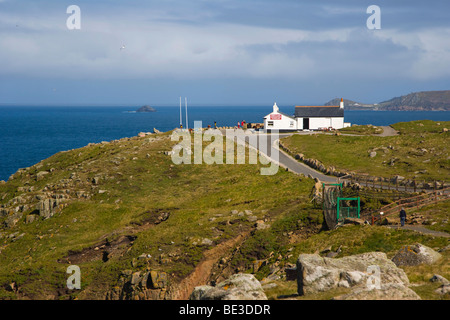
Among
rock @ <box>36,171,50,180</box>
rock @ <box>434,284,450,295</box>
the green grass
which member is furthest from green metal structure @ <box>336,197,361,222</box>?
rock @ <box>36,171,50,180</box>

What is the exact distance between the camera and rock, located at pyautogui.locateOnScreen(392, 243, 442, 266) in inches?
902

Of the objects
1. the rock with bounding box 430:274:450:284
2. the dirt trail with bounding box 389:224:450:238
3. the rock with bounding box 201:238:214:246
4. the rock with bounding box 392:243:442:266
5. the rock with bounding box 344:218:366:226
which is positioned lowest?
the rock with bounding box 201:238:214:246

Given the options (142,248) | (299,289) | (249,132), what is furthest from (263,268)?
(249,132)

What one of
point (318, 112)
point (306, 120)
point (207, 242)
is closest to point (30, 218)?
point (207, 242)

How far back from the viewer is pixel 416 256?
2316 cm

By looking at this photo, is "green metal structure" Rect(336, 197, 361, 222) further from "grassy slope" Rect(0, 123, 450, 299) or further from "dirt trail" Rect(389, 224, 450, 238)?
"dirt trail" Rect(389, 224, 450, 238)

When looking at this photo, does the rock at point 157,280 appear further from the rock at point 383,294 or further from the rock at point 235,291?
the rock at point 383,294

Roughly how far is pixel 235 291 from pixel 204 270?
16.8 meters

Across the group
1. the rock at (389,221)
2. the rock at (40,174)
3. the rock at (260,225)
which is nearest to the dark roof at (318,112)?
the rock at (40,174)

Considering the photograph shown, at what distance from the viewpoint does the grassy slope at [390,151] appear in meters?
52.9

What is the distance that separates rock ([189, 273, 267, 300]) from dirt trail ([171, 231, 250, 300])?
12.3 meters

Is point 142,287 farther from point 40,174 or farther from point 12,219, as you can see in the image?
point 40,174

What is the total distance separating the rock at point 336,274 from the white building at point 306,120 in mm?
70659

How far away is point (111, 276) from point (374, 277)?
21.3m
